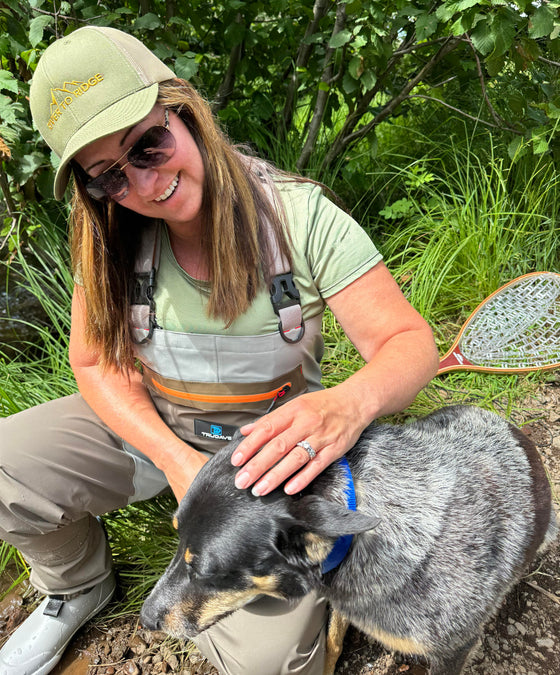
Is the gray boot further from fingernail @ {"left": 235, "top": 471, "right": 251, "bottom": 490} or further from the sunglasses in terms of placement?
the sunglasses

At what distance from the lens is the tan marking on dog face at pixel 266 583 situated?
1.66m

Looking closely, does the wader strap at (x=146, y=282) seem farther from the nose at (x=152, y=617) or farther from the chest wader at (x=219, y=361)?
the nose at (x=152, y=617)

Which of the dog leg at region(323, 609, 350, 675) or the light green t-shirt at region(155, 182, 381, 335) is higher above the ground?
the light green t-shirt at region(155, 182, 381, 335)

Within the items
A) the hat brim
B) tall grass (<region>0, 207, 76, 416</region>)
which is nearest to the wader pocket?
the hat brim

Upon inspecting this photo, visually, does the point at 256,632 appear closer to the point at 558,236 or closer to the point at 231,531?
the point at 231,531

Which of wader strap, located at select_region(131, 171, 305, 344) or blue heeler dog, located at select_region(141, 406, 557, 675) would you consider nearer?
blue heeler dog, located at select_region(141, 406, 557, 675)

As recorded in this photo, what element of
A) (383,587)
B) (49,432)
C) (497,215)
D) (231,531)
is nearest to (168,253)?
(49,432)

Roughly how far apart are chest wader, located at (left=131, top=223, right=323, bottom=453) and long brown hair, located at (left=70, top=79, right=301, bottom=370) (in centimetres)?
7

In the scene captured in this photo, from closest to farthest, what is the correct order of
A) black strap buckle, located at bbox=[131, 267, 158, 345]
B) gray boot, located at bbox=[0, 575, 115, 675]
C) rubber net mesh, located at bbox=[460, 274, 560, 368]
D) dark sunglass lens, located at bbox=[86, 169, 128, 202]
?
dark sunglass lens, located at bbox=[86, 169, 128, 202]
black strap buckle, located at bbox=[131, 267, 158, 345]
gray boot, located at bbox=[0, 575, 115, 675]
rubber net mesh, located at bbox=[460, 274, 560, 368]

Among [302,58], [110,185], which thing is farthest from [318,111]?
[110,185]

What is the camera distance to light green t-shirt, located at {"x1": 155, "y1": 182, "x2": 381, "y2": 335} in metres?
1.97

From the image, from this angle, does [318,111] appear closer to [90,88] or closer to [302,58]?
[302,58]

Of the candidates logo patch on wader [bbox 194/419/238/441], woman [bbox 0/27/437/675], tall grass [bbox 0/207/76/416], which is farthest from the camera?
tall grass [bbox 0/207/76/416]

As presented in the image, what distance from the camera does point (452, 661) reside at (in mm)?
1984
